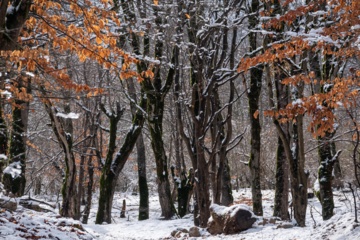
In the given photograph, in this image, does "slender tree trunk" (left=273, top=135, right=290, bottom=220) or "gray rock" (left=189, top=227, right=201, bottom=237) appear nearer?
"gray rock" (left=189, top=227, right=201, bottom=237)

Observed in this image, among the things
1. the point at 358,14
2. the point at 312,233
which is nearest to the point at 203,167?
the point at 312,233

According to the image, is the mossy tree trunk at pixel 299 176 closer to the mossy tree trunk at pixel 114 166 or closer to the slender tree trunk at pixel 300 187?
the slender tree trunk at pixel 300 187

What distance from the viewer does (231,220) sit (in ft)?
31.8

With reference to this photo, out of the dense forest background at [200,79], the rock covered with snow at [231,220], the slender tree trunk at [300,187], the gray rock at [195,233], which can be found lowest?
the gray rock at [195,233]

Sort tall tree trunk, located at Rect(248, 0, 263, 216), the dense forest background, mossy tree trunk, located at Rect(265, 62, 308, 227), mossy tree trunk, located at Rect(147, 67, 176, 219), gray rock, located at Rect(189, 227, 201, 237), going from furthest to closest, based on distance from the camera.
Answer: mossy tree trunk, located at Rect(147, 67, 176, 219) → tall tree trunk, located at Rect(248, 0, 263, 216) → gray rock, located at Rect(189, 227, 201, 237) → mossy tree trunk, located at Rect(265, 62, 308, 227) → the dense forest background

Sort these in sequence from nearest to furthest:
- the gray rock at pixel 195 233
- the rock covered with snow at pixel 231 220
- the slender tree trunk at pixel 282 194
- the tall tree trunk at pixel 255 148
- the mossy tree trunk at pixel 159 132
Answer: the rock covered with snow at pixel 231 220
the gray rock at pixel 195 233
the slender tree trunk at pixel 282 194
the tall tree trunk at pixel 255 148
the mossy tree trunk at pixel 159 132

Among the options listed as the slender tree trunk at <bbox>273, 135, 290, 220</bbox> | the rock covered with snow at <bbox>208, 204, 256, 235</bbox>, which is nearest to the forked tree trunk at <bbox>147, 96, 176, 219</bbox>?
the slender tree trunk at <bbox>273, 135, 290, 220</bbox>

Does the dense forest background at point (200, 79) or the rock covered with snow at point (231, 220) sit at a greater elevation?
the dense forest background at point (200, 79)

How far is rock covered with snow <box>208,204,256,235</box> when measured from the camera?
963cm

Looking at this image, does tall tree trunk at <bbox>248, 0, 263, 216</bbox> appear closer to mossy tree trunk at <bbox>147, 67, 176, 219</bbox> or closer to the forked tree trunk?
mossy tree trunk at <bbox>147, 67, 176, 219</bbox>

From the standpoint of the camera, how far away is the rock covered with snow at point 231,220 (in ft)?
31.6

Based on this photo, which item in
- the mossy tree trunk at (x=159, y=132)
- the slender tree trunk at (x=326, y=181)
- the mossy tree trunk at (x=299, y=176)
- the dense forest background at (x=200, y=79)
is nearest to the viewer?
the dense forest background at (x=200, y=79)

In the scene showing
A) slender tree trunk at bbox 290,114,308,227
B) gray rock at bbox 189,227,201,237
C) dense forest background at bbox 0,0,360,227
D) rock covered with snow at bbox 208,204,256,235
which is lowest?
gray rock at bbox 189,227,201,237

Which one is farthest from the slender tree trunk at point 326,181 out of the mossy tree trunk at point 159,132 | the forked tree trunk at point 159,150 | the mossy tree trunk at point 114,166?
the mossy tree trunk at point 114,166
